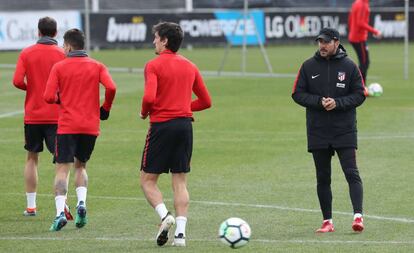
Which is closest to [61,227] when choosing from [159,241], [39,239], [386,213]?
[39,239]

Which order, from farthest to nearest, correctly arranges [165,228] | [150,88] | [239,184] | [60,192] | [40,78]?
1. [239,184]
2. [40,78]
3. [60,192]
4. [150,88]
5. [165,228]

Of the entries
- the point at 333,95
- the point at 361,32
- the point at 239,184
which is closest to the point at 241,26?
the point at 361,32

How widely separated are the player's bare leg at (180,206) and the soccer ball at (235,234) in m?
0.71

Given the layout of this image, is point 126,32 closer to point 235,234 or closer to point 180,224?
point 180,224

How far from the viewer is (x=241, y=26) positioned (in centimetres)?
3491

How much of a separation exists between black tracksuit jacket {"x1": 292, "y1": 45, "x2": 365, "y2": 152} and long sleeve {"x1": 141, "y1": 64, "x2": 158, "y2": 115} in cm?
166

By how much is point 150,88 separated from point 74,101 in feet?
4.10

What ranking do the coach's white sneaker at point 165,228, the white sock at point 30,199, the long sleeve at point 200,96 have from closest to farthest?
the coach's white sneaker at point 165,228 → the long sleeve at point 200,96 → the white sock at point 30,199

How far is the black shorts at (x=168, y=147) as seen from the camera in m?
10.3

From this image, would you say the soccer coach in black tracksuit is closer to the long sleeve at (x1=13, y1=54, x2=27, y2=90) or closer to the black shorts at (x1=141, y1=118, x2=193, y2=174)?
the black shorts at (x1=141, y1=118, x2=193, y2=174)

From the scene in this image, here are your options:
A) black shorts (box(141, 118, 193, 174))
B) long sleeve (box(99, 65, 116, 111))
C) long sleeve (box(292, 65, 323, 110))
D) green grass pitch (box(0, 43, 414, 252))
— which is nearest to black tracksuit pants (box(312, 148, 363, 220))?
green grass pitch (box(0, 43, 414, 252))

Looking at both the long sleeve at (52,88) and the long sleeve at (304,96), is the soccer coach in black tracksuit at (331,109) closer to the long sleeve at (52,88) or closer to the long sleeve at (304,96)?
the long sleeve at (304,96)

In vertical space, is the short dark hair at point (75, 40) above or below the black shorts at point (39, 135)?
above

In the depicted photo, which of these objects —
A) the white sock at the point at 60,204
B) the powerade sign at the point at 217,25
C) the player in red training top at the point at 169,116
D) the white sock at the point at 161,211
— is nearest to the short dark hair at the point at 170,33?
the player in red training top at the point at 169,116
